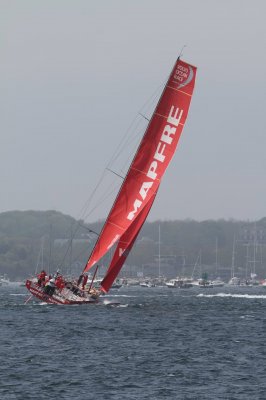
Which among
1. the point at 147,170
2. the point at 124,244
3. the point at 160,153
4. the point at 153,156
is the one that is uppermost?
the point at 160,153

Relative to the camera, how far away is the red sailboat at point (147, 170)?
73625 millimetres

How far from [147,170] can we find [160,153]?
1.26 m

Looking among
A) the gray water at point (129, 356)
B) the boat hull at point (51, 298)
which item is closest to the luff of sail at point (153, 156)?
the boat hull at point (51, 298)

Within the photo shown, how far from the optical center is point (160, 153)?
242 feet

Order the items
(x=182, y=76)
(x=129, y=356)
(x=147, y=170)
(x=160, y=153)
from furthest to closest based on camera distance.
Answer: (x=182, y=76)
(x=160, y=153)
(x=147, y=170)
(x=129, y=356)

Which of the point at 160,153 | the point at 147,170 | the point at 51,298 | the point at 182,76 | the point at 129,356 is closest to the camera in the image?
the point at 129,356

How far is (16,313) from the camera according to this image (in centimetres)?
7062

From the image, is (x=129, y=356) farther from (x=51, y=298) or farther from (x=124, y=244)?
(x=124, y=244)

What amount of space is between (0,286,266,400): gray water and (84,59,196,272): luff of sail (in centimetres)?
563

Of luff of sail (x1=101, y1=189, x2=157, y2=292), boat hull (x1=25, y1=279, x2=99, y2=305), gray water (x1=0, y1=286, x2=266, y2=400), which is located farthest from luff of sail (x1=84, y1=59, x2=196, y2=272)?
gray water (x1=0, y1=286, x2=266, y2=400)

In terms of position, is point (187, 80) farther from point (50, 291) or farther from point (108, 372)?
point (108, 372)

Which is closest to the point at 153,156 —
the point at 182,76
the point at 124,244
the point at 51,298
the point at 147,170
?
the point at 147,170

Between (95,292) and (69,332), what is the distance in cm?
1752

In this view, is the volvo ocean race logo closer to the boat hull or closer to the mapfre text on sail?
the mapfre text on sail
